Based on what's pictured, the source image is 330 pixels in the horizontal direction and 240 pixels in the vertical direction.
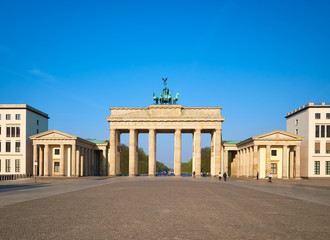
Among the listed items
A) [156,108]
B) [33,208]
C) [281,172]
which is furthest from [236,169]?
[33,208]

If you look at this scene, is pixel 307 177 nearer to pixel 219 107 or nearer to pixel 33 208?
pixel 219 107

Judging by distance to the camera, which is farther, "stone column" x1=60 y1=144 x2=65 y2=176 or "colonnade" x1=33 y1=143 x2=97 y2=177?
"colonnade" x1=33 y1=143 x2=97 y2=177

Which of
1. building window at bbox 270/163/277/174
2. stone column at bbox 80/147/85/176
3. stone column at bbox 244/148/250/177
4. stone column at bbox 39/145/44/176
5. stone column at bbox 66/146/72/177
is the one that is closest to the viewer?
building window at bbox 270/163/277/174

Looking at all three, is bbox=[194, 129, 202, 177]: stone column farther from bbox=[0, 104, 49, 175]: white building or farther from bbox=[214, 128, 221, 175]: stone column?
bbox=[0, 104, 49, 175]: white building

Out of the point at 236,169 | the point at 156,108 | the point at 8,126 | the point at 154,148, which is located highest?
the point at 156,108

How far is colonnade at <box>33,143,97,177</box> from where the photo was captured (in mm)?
66188

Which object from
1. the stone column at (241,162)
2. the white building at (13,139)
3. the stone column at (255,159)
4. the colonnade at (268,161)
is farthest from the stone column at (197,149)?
the white building at (13,139)

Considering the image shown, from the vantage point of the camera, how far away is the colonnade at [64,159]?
6619cm

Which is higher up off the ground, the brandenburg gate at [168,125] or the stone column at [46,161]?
the brandenburg gate at [168,125]

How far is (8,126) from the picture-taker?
68562 mm

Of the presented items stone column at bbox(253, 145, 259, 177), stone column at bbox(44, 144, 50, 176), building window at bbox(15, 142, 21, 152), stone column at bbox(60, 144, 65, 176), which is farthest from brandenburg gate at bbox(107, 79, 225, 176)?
building window at bbox(15, 142, 21, 152)

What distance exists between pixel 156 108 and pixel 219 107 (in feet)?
49.6

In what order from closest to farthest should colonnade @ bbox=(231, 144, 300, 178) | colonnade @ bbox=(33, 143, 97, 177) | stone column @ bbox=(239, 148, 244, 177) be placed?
1. colonnade @ bbox=(231, 144, 300, 178)
2. colonnade @ bbox=(33, 143, 97, 177)
3. stone column @ bbox=(239, 148, 244, 177)

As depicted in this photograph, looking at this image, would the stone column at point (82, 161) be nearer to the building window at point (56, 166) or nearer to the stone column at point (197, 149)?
the building window at point (56, 166)
